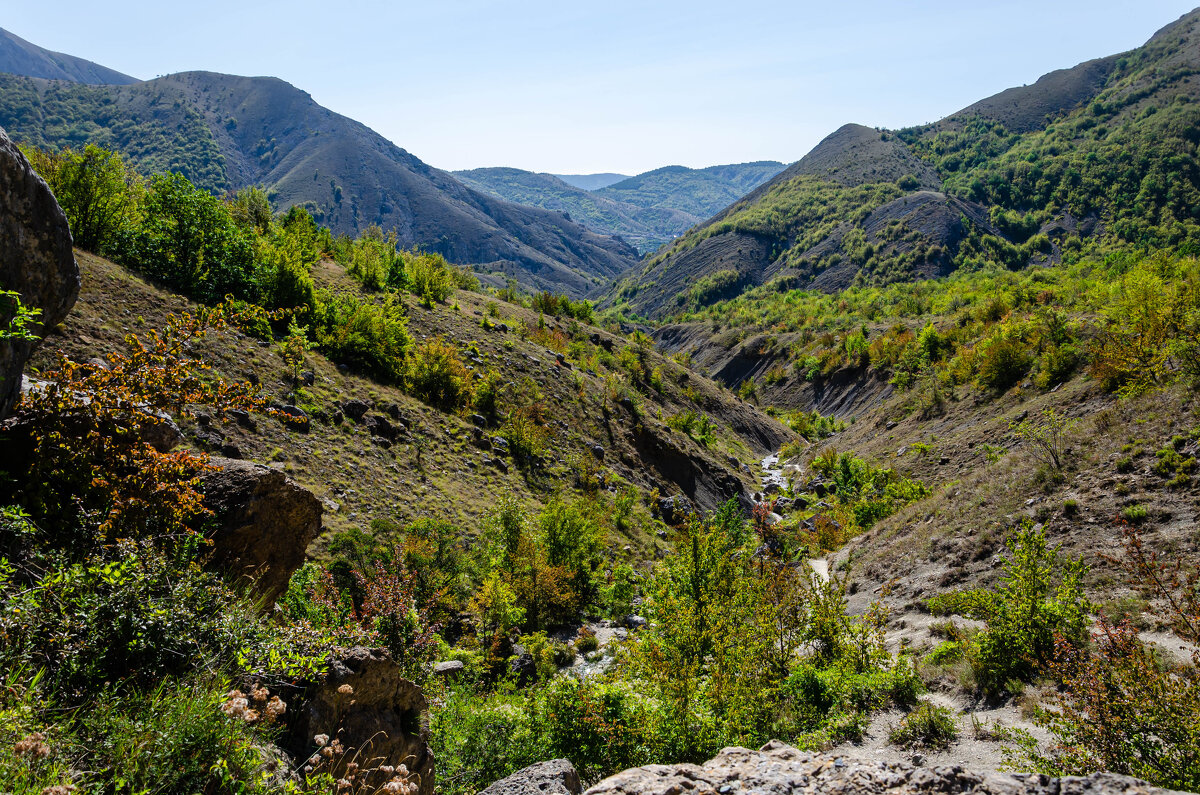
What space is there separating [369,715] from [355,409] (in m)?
→ 10.5

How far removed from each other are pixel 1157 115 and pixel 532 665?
135854mm

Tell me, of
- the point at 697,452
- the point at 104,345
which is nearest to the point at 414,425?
the point at 104,345

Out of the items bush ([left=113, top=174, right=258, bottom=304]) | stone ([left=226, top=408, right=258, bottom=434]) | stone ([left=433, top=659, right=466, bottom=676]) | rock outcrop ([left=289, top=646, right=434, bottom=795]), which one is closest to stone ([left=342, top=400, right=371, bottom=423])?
stone ([left=226, top=408, right=258, bottom=434])

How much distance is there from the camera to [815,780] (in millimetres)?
4004

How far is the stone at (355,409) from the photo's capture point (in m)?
13.9

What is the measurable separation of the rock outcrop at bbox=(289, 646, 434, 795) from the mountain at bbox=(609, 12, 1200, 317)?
306 feet

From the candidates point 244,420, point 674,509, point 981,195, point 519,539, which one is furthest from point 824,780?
point 981,195

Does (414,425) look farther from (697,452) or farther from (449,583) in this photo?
(697,452)

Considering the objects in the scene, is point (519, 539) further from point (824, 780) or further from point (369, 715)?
point (824, 780)

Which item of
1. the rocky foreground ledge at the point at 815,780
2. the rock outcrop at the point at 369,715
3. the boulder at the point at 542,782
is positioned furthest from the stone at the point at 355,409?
the rocky foreground ledge at the point at 815,780

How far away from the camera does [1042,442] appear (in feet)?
44.3

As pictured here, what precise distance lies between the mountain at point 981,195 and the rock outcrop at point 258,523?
92.7m

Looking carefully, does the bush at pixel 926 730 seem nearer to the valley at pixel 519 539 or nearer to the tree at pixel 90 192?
the valley at pixel 519 539

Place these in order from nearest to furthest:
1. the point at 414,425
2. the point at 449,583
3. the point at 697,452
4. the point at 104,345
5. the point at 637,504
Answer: the point at 104,345, the point at 449,583, the point at 414,425, the point at 637,504, the point at 697,452
